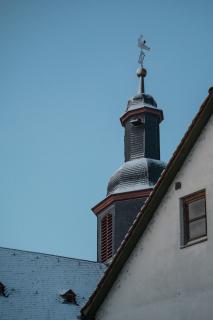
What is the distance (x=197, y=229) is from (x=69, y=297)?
53.9 feet

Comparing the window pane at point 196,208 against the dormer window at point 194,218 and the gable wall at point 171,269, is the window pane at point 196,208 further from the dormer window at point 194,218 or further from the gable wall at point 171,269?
the gable wall at point 171,269

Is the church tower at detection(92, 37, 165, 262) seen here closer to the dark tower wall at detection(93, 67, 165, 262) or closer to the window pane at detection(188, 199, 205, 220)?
the dark tower wall at detection(93, 67, 165, 262)

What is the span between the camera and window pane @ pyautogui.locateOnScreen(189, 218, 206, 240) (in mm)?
11344

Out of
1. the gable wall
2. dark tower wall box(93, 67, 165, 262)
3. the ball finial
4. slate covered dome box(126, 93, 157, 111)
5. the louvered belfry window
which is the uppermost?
the ball finial

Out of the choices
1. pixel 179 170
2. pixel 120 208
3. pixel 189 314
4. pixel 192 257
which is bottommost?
pixel 189 314

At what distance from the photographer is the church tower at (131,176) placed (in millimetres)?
28828

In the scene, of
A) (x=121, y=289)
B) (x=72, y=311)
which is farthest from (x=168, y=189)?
(x=72, y=311)

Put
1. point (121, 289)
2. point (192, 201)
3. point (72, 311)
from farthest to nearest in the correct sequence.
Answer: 1. point (72, 311)
2. point (121, 289)
3. point (192, 201)

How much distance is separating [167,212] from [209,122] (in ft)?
6.24

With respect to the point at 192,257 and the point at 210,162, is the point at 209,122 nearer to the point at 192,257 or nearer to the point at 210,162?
A: the point at 210,162

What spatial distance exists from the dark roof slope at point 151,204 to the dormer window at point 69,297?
13.4 m

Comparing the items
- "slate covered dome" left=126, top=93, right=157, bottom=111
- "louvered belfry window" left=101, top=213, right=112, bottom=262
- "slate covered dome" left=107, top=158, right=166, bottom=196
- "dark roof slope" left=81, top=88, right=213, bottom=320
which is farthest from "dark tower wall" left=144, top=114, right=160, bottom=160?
"dark roof slope" left=81, top=88, right=213, bottom=320

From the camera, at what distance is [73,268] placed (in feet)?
96.1

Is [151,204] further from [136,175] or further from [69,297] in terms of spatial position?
[136,175]
